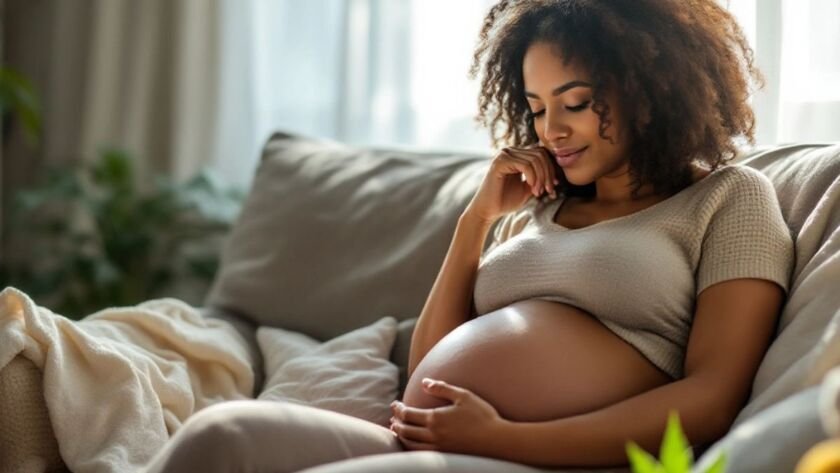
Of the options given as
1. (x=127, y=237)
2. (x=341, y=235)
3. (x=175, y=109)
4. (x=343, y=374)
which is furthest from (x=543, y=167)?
(x=175, y=109)

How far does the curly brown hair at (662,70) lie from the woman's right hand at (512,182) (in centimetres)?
15

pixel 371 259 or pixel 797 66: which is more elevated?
pixel 797 66

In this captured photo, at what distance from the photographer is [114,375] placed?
1.75 meters

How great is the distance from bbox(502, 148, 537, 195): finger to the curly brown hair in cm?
15

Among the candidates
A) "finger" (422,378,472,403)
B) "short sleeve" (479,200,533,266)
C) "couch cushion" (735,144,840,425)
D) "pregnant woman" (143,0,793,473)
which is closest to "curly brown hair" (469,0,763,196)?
"pregnant woman" (143,0,793,473)

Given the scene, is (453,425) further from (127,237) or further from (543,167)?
(127,237)

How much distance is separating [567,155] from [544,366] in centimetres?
34

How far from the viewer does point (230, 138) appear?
342 centimetres

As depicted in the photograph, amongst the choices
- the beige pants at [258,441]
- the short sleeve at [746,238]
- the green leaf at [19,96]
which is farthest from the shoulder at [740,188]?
the green leaf at [19,96]

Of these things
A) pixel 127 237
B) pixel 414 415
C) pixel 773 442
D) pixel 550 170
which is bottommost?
pixel 127 237

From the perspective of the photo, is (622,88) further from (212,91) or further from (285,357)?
(212,91)

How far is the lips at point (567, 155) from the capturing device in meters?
1.64

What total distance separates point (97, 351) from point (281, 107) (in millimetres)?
1670

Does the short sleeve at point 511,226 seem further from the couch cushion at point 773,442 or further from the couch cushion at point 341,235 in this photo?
the couch cushion at point 773,442
